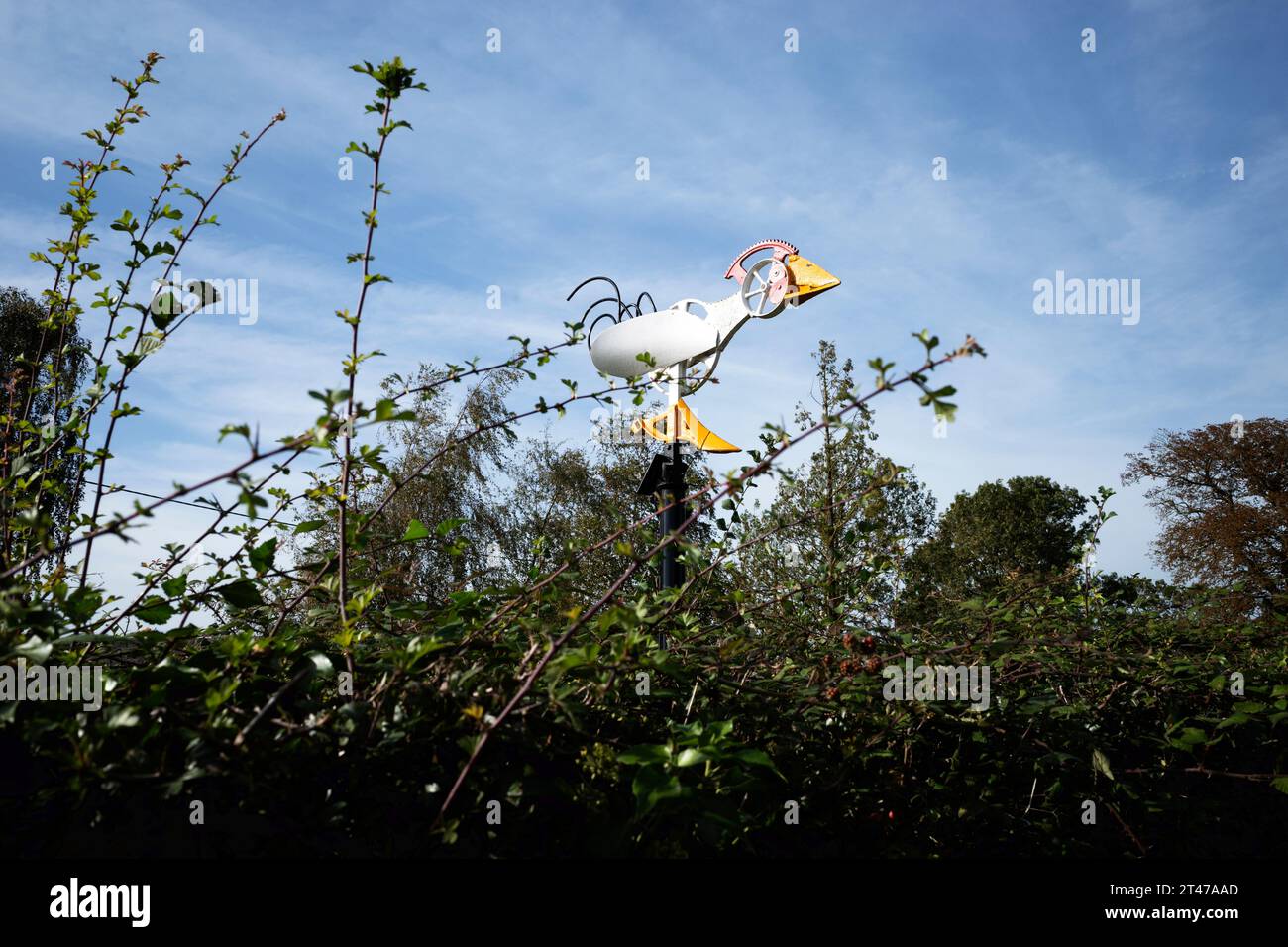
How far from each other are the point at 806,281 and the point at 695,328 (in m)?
0.87

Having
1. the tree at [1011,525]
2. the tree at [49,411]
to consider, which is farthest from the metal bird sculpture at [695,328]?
the tree at [1011,525]

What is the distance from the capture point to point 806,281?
547 cm

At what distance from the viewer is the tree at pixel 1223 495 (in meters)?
19.3

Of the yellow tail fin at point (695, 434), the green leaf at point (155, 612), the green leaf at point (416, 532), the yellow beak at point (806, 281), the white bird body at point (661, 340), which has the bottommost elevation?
the green leaf at point (155, 612)

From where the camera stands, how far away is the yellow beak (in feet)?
17.7

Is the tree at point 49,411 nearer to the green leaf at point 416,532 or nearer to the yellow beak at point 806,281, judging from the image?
the green leaf at point 416,532

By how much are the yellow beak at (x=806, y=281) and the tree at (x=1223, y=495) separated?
57.1 feet

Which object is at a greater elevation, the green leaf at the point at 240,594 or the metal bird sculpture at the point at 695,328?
the metal bird sculpture at the point at 695,328

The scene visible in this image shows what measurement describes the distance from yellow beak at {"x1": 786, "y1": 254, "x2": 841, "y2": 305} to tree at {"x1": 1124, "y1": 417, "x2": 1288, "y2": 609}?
17.4m
